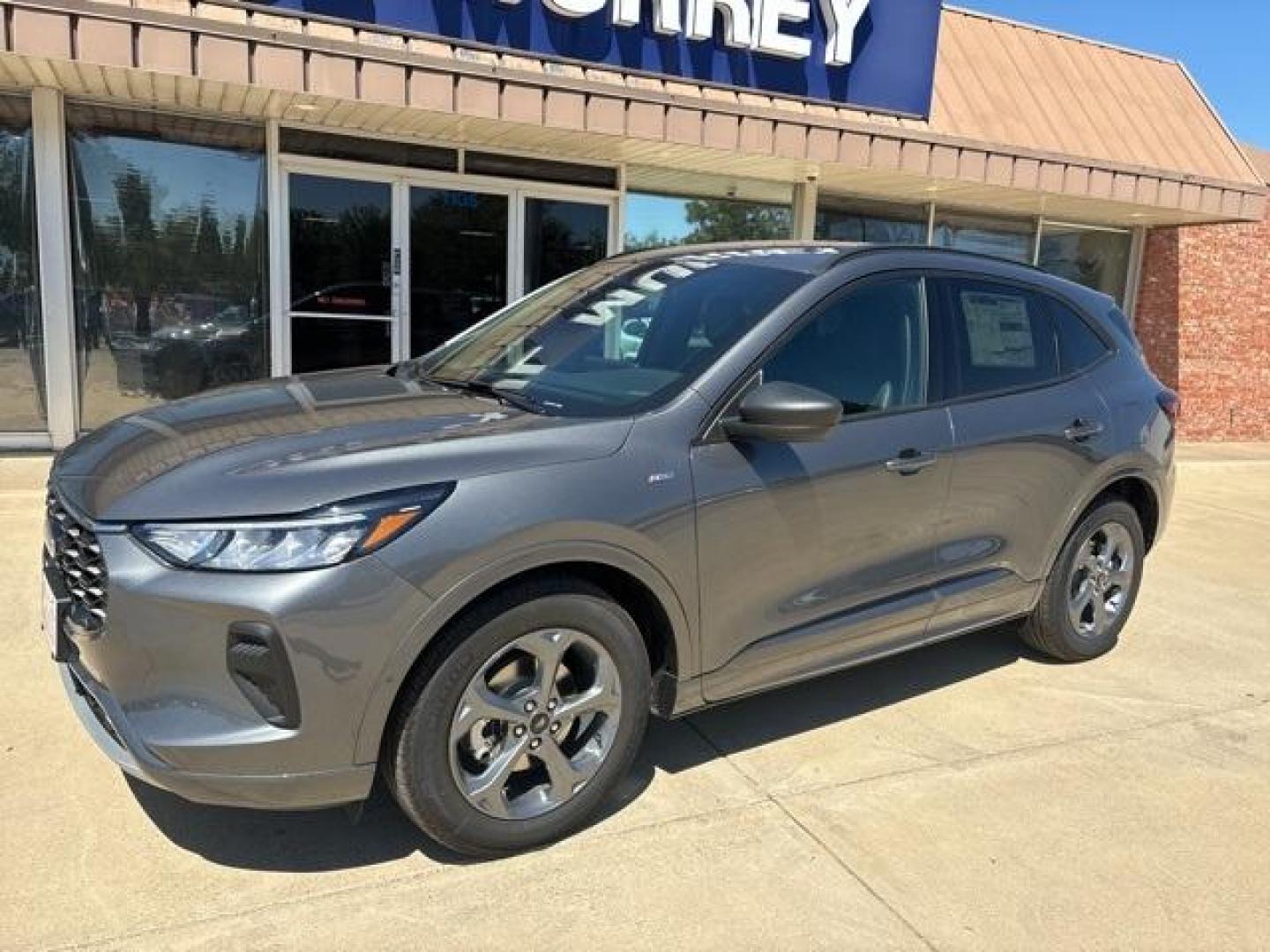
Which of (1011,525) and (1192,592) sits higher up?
(1011,525)

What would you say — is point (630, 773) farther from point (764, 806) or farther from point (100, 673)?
point (100, 673)

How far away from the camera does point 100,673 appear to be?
2.50 m

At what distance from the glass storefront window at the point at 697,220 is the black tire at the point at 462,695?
24.9 ft

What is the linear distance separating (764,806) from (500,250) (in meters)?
7.24

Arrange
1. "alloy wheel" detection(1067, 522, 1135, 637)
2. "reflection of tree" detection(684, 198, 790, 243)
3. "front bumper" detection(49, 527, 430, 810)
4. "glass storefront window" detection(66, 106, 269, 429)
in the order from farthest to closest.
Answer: "reflection of tree" detection(684, 198, 790, 243) < "glass storefront window" detection(66, 106, 269, 429) < "alloy wheel" detection(1067, 522, 1135, 637) < "front bumper" detection(49, 527, 430, 810)

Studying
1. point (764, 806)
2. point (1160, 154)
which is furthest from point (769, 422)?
point (1160, 154)

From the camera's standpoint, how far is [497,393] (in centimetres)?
325

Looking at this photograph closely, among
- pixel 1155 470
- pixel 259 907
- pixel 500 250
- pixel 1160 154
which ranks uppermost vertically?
pixel 1160 154

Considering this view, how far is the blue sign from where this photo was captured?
7773 mm

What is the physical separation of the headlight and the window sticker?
2.49 metres

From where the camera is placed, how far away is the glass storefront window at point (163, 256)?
26.3ft

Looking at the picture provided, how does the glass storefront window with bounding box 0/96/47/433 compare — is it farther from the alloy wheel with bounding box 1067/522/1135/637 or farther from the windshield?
the alloy wheel with bounding box 1067/522/1135/637

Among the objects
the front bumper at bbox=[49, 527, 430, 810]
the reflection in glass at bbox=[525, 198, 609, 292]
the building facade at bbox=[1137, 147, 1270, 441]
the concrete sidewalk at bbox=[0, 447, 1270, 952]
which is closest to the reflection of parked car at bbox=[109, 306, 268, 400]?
the reflection in glass at bbox=[525, 198, 609, 292]

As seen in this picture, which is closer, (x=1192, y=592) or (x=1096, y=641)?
(x=1096, y=641)
